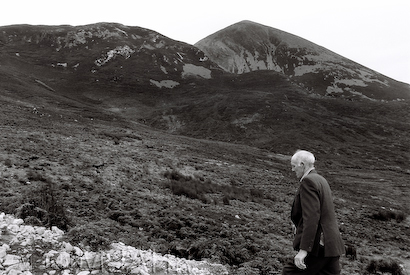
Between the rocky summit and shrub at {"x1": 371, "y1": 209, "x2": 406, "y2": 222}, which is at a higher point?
the rocky summit

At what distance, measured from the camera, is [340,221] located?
45.9ft

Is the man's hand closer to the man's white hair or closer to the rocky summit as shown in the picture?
the man's white hair

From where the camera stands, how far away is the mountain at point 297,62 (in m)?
98.2

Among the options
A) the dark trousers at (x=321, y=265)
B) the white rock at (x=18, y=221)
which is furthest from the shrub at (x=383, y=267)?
the white rock at (x=18, y=221)

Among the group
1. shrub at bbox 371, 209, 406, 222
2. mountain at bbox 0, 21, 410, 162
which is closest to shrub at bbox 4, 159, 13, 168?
shrub at bbox 371, 209, 406, 222

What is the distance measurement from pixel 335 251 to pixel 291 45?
508 feet

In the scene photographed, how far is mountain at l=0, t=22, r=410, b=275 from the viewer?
8.09m

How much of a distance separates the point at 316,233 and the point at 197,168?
16351mm

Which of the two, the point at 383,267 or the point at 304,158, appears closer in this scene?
the point at 304,158

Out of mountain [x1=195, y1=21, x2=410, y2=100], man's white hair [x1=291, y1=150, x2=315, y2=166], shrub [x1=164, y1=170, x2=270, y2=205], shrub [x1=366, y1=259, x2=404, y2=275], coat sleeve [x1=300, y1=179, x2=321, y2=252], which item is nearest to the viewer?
coat sleeve [x1=300, y1=179, x2=321, y2=252]

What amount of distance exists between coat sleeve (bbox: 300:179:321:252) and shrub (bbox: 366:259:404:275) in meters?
6.44

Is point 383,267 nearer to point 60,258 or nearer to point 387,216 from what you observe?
point 387,216

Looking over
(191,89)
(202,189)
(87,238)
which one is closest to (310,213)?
(87,238)

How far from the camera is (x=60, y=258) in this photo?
520cm
